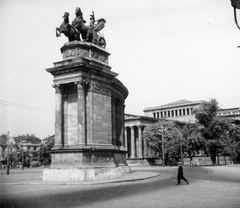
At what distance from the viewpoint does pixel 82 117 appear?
84.2 ft

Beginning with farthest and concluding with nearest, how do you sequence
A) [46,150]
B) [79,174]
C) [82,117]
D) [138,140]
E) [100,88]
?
[138,140] → [46,150] → [100,88] → [82,117] → [79,174]

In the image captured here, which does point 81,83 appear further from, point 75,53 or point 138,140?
point 138,140

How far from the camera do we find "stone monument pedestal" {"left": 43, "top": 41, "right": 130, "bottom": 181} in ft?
82.9

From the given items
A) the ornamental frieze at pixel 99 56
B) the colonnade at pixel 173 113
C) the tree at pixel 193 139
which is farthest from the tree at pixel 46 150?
the colonnade at pixel 173 113

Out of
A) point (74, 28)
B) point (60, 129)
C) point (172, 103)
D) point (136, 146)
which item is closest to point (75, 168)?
point (60, 129)

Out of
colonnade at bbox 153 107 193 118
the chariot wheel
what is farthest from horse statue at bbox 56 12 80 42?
colonnade at bbox 153 107 193 118

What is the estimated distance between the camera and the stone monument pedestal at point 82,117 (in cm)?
2527

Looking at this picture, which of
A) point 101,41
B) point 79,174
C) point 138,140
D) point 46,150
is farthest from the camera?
point 138,140

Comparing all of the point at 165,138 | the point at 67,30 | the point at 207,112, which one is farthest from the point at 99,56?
the point at 165,138

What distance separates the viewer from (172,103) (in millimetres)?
126188

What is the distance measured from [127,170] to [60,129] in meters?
9.54

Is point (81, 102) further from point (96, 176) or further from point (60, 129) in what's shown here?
point (96, 176)

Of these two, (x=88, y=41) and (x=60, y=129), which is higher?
(x=88, y=41)

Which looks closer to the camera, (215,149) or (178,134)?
(215,149)
